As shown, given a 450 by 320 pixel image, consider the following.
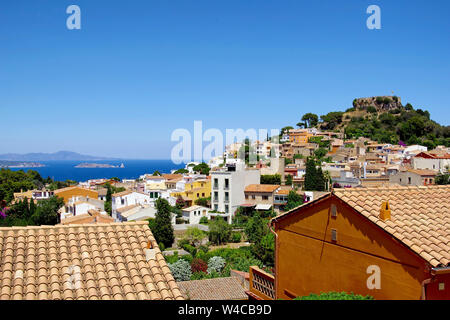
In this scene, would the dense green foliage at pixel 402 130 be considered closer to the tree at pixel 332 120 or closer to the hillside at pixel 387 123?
the hillside at pixel 387 123

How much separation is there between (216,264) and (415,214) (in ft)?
69.6

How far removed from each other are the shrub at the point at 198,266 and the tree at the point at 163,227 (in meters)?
6.90

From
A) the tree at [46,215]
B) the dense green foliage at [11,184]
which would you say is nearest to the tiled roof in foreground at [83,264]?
the tree at [46,215]

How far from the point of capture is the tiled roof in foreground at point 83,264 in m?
4.70

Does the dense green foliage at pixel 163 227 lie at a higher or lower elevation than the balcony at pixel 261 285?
Answer: lower

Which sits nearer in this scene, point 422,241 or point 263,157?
point 422,241

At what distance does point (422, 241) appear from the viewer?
17.2ft

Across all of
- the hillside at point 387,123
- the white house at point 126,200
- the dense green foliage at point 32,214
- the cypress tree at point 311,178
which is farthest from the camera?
the hillside at point 387,123

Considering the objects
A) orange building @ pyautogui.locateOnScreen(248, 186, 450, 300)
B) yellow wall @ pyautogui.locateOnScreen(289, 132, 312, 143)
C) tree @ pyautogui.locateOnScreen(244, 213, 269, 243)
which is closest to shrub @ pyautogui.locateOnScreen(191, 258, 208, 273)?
tree @ pyautogui.locateOnScreen(244, 213, 269, 243)

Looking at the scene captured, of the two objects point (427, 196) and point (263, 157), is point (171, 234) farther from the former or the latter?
point (263, 157)

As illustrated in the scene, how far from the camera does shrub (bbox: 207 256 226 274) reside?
2553 centimetres

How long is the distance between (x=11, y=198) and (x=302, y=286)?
196 ft
